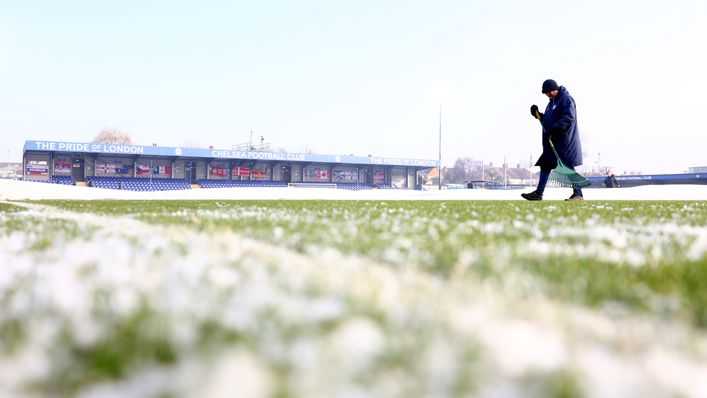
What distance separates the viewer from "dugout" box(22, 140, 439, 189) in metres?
48.2

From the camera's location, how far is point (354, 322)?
144 centimetres

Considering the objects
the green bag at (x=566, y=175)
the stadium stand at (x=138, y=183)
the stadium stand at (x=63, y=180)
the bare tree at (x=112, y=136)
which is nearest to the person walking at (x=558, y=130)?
the green bag at (x=566, y=175)

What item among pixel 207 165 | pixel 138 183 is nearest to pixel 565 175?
pixel 138 183

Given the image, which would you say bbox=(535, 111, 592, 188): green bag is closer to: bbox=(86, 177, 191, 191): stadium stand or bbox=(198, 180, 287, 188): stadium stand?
bbox=(86, 177, 191, 191): stadium stand

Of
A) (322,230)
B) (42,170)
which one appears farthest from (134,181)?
(322,230)

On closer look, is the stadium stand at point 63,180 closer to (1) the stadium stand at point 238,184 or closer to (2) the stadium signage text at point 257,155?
(1) the stadium stand at point 238,184

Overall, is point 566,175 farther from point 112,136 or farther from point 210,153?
point 112,136

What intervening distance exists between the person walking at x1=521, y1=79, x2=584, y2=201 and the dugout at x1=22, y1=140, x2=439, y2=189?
44158 millimetres

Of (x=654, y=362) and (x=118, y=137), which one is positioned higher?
(x=118, y=137)

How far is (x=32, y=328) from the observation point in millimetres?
1503

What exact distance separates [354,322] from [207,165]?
56698 millimetres

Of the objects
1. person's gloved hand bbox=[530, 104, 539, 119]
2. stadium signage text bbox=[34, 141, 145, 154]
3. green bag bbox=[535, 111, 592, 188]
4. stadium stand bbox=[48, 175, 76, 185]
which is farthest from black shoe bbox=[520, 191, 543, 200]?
stadium stand bbox=[48, 175, 76, 185]

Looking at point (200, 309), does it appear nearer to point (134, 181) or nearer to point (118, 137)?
point (134, 181)

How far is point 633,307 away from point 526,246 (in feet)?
4.54
